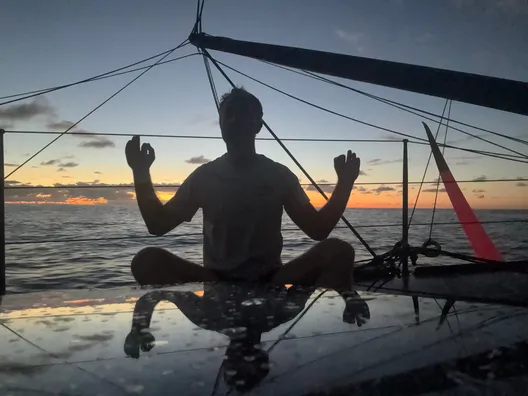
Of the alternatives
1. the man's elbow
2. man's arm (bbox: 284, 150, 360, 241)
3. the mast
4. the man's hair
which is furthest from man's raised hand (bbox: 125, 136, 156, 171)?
the mast

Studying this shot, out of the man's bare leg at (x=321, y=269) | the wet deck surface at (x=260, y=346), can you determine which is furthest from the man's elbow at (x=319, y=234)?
the wet deck surface at (x=260, y=346)

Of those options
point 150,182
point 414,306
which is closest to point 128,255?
point 150,182

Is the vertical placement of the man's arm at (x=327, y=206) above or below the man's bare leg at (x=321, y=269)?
above

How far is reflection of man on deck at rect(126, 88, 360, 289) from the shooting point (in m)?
1.87

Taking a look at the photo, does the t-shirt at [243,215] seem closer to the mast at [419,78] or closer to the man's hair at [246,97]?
the man's hair at [246,97]

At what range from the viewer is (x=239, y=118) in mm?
1989

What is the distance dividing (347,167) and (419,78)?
1.51 ft

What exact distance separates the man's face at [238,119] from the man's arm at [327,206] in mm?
332

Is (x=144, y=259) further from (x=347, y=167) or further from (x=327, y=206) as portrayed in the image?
(x=347, y=167)

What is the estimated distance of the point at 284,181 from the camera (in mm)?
2006

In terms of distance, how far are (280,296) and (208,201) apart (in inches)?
23.7

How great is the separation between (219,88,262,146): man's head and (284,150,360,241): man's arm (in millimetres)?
324

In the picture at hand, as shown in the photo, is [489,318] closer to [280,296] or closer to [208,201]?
[280,296]

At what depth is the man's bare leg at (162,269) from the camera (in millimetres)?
1890
